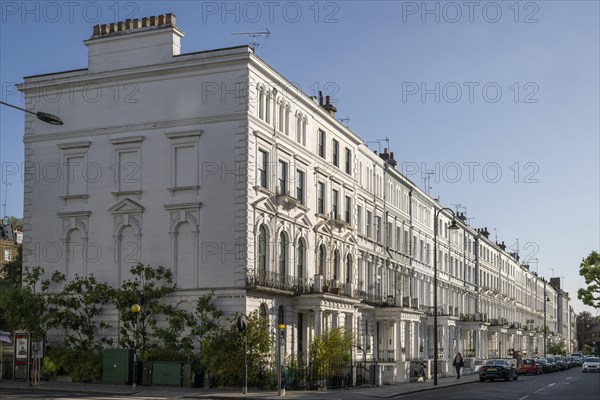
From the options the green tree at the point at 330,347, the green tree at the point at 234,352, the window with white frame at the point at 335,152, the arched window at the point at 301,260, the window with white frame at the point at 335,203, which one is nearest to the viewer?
the green tree at the point at 234,352

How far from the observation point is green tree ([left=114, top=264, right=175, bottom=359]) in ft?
133

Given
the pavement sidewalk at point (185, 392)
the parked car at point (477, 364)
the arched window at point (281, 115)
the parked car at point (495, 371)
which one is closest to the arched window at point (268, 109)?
the arched window at point (281, 115)

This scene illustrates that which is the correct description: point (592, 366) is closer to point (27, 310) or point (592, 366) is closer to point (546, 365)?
point (546, 365)

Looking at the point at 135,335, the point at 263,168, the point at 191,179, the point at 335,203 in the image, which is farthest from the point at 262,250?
the point at 335,203

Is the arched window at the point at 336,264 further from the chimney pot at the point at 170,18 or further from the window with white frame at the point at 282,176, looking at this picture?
the chimney pot at the point at 170,18

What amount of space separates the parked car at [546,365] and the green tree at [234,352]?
158 feet

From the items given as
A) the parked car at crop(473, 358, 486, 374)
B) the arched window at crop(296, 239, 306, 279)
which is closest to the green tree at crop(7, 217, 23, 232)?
the parked car at crop(473, 358, 486, 374)

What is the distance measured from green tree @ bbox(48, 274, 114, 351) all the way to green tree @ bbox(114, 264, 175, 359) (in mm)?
962

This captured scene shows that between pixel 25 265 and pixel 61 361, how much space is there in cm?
624

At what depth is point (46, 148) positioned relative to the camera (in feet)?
Answer: 147

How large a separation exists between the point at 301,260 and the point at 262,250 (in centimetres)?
549

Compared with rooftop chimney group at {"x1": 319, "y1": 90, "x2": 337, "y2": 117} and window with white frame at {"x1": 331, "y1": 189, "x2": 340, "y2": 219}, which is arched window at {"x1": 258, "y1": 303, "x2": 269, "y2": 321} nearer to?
window with white frame at {"x1": 331, "y1": 189, "x2": 340, "y2": 219}

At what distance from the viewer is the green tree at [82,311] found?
137 ft

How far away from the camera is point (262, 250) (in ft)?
138
